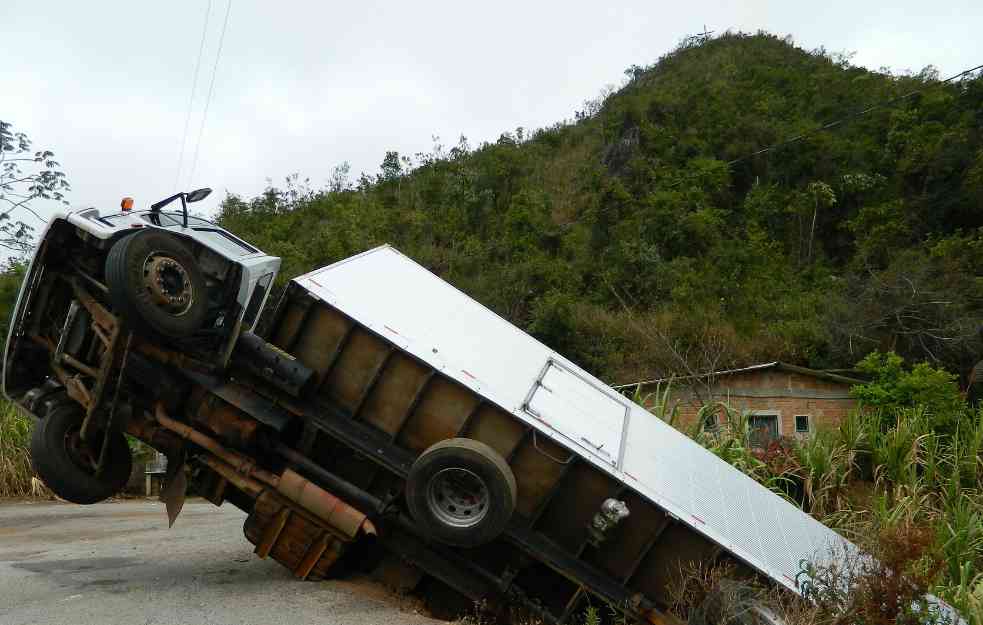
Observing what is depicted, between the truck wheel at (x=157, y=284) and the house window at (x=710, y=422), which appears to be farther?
the house window at (x=710, y=422)

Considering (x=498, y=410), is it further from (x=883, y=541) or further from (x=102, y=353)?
(x=102, y=353)

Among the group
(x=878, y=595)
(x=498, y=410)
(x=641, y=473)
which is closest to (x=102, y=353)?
(x=498, y=410)

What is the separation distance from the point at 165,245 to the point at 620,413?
13.1 feet

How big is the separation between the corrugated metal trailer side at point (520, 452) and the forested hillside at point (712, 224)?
1345cm

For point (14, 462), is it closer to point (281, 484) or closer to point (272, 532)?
point (272, 532)

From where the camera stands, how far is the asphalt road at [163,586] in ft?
17.5

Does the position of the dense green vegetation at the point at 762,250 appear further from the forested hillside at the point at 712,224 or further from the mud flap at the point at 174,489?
the mud flap at the point at 174,489

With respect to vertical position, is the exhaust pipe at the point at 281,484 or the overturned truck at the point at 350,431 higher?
the overturned truck at the point at 350,431

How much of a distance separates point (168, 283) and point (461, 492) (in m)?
2.66

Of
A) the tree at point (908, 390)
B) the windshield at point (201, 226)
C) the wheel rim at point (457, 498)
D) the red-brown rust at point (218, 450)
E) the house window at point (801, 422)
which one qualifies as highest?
the tree at point (908, 390)

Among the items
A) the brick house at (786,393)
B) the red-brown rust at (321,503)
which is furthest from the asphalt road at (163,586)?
the brick house at (786,393)

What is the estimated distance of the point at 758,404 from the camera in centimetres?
1669

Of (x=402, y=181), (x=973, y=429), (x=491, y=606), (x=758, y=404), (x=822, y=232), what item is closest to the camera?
(x=491, y=606)

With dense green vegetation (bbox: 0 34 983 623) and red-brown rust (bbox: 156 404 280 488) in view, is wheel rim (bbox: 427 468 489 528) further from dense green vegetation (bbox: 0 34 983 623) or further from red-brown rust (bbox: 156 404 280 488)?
dense green vegetation (bbox: 0 34 983 623)
